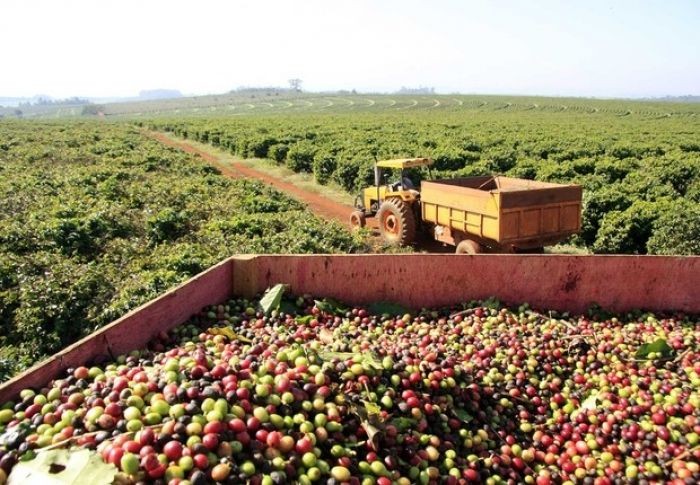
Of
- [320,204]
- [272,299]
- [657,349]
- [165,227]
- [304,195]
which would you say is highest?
[272,299]

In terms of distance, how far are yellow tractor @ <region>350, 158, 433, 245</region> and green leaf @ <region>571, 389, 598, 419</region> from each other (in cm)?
830

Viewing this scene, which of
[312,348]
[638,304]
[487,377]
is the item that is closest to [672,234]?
[638,304]

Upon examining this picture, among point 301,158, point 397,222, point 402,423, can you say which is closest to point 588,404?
point 402,423

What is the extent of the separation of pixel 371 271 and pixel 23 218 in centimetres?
1004

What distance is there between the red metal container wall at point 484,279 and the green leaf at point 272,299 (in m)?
0.27

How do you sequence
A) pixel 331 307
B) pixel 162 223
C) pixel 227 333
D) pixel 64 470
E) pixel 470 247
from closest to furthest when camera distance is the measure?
pixel 64 470
pixel 227 333
pixel 331 307
pixel 470 247
pixel 162 223

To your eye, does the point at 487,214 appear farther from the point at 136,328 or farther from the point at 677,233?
the point at 136,328

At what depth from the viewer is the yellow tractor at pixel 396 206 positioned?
42.2 feet

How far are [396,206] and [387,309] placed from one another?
7.46 m

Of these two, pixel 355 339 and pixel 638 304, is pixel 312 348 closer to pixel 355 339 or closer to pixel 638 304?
pixel 355 339

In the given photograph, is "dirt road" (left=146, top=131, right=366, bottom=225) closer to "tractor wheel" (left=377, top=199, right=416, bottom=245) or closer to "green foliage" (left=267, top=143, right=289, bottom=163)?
"green foliage" (left=267, top=143, right=289, bottom=163)

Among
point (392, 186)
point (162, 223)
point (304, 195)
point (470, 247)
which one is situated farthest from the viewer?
point (304, 195)

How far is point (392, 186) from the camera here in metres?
14.2

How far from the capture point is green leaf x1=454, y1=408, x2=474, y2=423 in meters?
4.13
